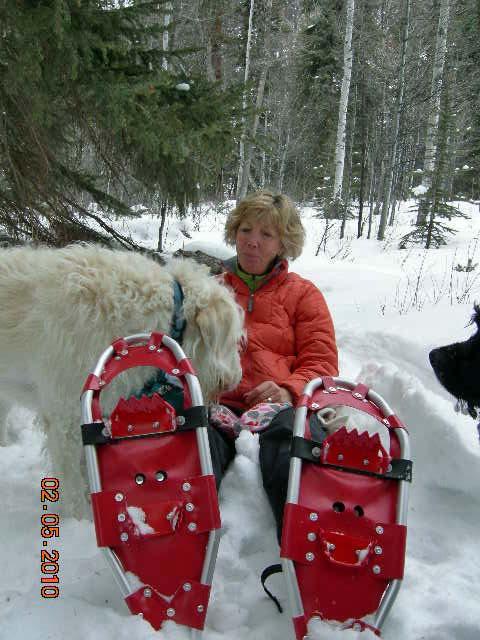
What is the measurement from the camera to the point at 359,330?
4.50 m

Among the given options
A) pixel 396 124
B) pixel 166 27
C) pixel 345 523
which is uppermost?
pixel 396 124

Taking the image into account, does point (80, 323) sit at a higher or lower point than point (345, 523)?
higher

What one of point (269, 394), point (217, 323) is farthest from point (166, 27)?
point (269, 394)

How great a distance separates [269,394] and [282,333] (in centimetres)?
40

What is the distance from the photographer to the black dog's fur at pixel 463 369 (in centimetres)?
219

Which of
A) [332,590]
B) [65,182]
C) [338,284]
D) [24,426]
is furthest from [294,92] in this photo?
[332,590]

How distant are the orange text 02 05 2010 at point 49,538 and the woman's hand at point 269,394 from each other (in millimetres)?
978

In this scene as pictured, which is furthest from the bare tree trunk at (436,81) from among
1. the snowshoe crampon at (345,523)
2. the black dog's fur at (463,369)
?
the snowshoe crampon at (345,523)

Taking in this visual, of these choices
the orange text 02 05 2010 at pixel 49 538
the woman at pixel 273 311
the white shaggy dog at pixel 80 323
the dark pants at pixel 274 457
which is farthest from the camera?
the woman at pixel 273 311

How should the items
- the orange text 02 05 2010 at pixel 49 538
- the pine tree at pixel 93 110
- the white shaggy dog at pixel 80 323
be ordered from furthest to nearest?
the pine tree at pixel 93 110 < the white shaggy dog at pixel 80 323 < the orange text 02 05 2010 at pixel 49 538

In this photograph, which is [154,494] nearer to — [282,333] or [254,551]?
[254,551]

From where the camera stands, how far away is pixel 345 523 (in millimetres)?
1516

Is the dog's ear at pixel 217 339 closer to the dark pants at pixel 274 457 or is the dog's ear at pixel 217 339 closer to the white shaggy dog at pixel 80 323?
the white shaggy dog at pixel 80 323

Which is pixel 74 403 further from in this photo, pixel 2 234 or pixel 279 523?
pixel 2 234
